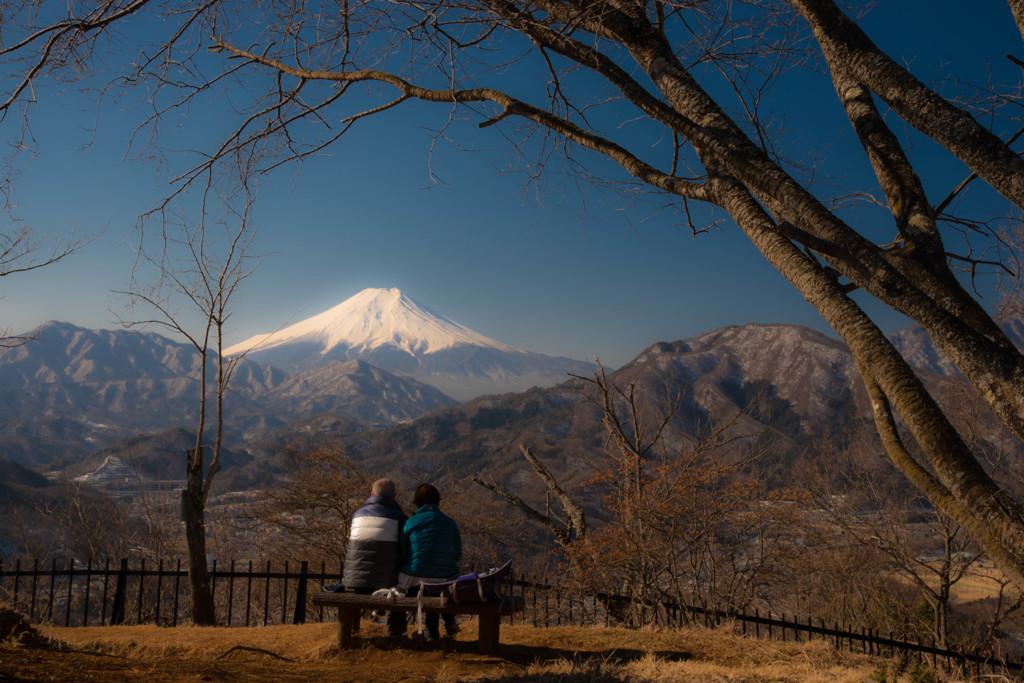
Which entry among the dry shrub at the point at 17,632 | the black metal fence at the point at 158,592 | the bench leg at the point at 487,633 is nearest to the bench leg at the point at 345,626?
the bench leg at the point at 487,633

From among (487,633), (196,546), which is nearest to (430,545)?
(487,633)

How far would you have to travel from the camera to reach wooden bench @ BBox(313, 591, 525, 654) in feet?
15.6

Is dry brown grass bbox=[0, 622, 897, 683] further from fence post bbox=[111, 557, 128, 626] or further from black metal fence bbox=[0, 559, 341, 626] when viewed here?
black metal fence bbox=[0, 559, 341, 626]

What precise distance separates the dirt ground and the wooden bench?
0.37 ft

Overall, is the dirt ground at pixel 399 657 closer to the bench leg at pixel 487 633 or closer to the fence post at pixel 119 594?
the bench leg at pixel 487 633

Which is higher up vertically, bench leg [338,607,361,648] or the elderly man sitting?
the elderly man sitting

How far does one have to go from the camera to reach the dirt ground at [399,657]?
157 inches

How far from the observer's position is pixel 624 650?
5.21 meters

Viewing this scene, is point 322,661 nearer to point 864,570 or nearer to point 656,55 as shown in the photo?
point 656,55

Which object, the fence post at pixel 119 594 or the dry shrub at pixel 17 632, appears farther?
the fence post at pixel 119 594

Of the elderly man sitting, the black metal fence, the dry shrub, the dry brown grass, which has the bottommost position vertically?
the black metal fence

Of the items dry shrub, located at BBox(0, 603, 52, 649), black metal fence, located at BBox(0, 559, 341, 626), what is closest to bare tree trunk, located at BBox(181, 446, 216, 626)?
black metal fence, located at BBox(0, 559, 341, 626)

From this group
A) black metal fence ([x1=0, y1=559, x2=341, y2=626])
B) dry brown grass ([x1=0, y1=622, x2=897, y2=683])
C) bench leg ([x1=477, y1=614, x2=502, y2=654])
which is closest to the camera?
dry brown grass ([x1=0, y1=622, x2=897, y2=683])

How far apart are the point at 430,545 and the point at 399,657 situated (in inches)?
32.5
